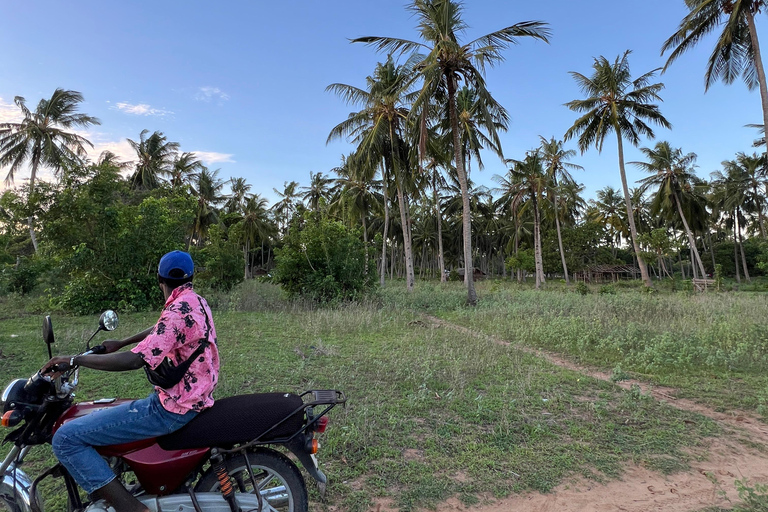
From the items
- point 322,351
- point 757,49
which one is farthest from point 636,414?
point 757,49

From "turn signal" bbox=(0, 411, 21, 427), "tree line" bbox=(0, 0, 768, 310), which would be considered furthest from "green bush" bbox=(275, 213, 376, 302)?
"turn signal" bbox=(0, 411, 21, 427)

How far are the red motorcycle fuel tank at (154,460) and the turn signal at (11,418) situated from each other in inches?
6.9

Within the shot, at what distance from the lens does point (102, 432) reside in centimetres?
202

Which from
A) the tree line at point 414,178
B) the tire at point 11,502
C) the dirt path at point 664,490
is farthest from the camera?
the tree line at point 414,178

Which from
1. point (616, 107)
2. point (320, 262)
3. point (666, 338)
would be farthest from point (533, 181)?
point (666, 338)

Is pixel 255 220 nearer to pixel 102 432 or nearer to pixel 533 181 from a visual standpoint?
pixel 533 181

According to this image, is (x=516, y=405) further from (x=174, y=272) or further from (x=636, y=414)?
(x=174, y=272)

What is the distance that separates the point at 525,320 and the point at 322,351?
5.64m

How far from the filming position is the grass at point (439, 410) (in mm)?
3266

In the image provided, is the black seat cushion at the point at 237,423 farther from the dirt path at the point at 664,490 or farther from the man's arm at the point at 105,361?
the dirt path at the point at 664,490

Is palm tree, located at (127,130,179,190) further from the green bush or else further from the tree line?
the green bush

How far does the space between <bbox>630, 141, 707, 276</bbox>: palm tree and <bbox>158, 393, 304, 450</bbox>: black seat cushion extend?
32782 millimetres

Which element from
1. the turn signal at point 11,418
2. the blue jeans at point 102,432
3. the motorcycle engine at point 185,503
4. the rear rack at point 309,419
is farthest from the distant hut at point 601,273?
the turn signal at point 11,418

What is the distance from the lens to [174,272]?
→ 223cm
